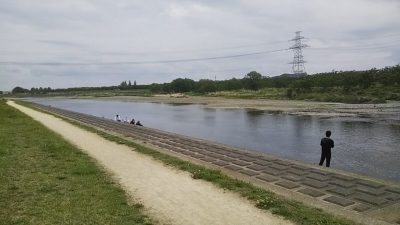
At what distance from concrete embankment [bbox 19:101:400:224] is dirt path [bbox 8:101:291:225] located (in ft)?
5.71

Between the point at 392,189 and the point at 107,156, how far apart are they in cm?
1057

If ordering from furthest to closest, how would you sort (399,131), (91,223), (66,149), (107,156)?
(399,131) < (66,149) < (107,156) < (91,223)

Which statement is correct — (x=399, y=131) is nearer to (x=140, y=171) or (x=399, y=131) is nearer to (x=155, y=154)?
(x=155, y=154)

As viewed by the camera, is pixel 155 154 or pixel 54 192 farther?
pixel 155 154

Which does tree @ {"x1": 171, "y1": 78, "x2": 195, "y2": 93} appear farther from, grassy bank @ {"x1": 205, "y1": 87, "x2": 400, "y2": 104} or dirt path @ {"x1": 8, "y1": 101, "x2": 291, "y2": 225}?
dirt path @ {"x1": 8, "y1": 101, "x2": 291, "y2": 225}

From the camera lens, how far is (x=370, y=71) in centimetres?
8238

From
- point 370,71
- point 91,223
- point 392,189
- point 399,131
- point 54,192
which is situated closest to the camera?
point 91,223

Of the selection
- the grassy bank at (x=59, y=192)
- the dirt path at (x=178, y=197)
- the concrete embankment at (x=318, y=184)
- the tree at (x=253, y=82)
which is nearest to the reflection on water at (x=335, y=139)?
the concrete embankment at (x=318, y=184)

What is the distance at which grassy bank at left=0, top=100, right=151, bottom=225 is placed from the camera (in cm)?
793

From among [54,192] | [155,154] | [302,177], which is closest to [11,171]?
[54,192]

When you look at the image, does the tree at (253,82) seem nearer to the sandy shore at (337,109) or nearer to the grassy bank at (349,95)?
the grassy bank at (349,95)

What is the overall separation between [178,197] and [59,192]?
2927 millimetres

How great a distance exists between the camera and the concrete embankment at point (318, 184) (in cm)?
919

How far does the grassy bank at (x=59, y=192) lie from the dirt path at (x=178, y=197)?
1.56ft
